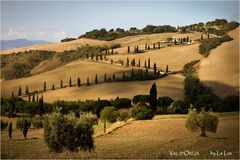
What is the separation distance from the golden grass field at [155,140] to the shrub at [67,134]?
116cm

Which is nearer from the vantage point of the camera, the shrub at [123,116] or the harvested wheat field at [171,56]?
the shrub at [123,116]

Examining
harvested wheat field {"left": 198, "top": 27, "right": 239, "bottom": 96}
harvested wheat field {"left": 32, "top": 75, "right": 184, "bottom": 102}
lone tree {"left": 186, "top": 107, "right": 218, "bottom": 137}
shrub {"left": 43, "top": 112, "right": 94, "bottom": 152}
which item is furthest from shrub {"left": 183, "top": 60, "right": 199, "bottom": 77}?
shrub {"left": 43, "top": 112, "right": 94, "bottom": 152}

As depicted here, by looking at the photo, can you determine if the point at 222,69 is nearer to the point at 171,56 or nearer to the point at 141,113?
the point at 171,56

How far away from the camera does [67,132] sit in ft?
116

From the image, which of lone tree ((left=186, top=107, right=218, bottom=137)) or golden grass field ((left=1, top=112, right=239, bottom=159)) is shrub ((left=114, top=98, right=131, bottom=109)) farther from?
lone tree ((left=186, top=107, right=218, bottom=137))

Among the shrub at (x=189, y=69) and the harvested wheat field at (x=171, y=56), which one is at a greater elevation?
the harvested wheat field at (x=171, y=56)

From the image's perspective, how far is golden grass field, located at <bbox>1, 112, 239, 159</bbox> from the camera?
35.1 m

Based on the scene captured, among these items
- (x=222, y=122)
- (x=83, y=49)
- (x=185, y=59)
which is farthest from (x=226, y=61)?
(x=83, y=49)

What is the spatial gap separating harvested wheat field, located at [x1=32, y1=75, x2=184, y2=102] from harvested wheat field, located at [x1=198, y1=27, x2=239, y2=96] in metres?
8.58

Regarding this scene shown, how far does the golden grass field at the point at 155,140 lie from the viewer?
35.1m

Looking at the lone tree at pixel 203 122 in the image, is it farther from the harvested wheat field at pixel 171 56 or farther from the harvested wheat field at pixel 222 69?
the harvested wheat field at pixel 171 56

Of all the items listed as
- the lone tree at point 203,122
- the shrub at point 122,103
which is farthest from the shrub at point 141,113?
the shrub at point 122,103

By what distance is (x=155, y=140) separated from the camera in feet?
141

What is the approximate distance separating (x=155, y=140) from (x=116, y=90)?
63.3 metres
